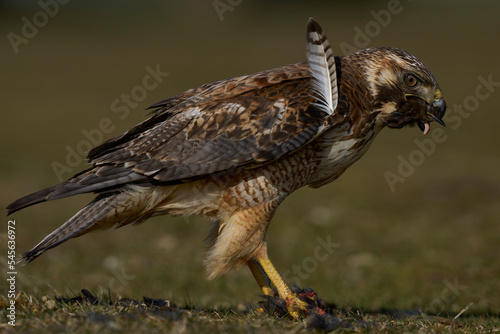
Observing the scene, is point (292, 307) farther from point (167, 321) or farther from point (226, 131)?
point (226, 131)

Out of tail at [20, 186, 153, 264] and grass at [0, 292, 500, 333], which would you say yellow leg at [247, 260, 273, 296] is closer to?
grass at [0, 292, 500, 333]

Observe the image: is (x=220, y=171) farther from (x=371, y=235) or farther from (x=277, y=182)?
(x=371, y=235)

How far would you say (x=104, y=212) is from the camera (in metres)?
5.24

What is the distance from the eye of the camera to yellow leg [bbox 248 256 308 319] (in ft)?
17.1

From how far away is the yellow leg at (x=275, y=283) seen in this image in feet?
17.1

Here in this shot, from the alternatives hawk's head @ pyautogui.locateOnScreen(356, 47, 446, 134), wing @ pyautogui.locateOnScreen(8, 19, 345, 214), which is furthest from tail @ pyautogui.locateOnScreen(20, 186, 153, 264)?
hawk's head @ pyautogui.locateOnScreen(356, 47, 446, 134)

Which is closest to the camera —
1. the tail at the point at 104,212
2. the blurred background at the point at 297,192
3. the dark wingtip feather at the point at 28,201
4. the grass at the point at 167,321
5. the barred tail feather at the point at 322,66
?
the grass at the point at 167,321

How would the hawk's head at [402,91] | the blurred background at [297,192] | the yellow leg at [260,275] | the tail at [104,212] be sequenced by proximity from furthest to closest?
the blurred background at [297,192]
the yellow leg at [260,275]
the hawk's head at [402,91]
the tail at [104,212]

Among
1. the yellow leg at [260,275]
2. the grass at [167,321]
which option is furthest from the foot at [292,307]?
the yellow leg at [260,275]

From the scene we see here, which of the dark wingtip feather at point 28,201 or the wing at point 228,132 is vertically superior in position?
the dark wingtip feather at point 28,201

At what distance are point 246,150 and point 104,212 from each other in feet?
4.11

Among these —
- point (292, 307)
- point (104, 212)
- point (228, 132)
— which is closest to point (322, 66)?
point (228, 132)

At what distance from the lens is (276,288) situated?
18.1 feet

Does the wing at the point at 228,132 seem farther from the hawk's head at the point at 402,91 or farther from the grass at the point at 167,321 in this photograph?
the grass at the point at 167,321
